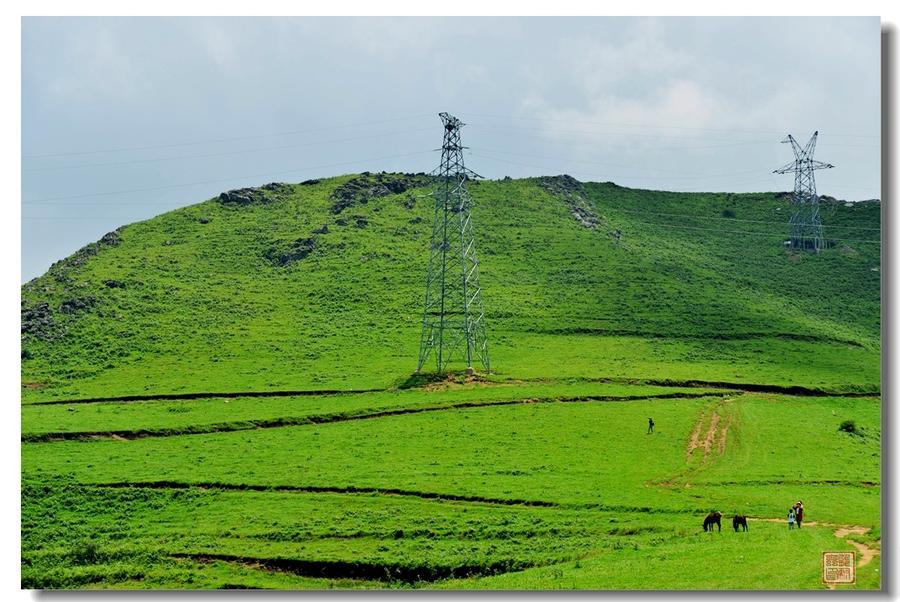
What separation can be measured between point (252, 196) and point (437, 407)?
306 feet

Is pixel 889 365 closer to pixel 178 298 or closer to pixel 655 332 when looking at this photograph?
pixel 655 332

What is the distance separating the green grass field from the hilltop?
55cm

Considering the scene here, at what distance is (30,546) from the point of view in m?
49.9

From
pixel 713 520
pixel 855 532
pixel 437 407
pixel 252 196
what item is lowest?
pixel 855 532

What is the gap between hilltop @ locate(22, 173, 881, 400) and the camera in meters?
93.8

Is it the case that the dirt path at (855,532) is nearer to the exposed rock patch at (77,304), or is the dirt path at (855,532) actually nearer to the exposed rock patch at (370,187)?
the exposed rock patch at (77,304)

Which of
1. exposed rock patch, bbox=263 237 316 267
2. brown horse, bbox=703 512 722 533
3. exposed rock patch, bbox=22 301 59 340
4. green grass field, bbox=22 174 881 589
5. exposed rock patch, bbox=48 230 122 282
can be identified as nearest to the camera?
brown horse, bbox=703 512 722 533

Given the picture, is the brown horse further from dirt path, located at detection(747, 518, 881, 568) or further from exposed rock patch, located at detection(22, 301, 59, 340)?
exposed rock patch, located at detection(22, 301, 59, 340)

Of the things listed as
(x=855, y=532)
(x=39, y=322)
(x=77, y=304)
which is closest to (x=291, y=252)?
(x=77, y=304)

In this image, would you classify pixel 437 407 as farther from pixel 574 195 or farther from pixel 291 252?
pixel 574 195

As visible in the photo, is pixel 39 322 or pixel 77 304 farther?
pixel 77 304

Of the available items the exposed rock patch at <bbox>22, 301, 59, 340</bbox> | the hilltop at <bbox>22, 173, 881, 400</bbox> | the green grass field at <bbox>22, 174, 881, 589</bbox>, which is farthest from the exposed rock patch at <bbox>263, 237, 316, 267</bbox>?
the exposed rock patch at <bbox>22, 301, 59, 340</bbox>

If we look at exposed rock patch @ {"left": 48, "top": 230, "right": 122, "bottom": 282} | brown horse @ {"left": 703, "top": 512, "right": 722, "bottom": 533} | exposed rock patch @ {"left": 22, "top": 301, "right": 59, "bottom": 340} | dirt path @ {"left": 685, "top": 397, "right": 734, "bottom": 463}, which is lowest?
brown horse @ {"left": 703, "top": 512, "right": 722, "bottom": 533}

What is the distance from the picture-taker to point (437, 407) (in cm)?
7638
